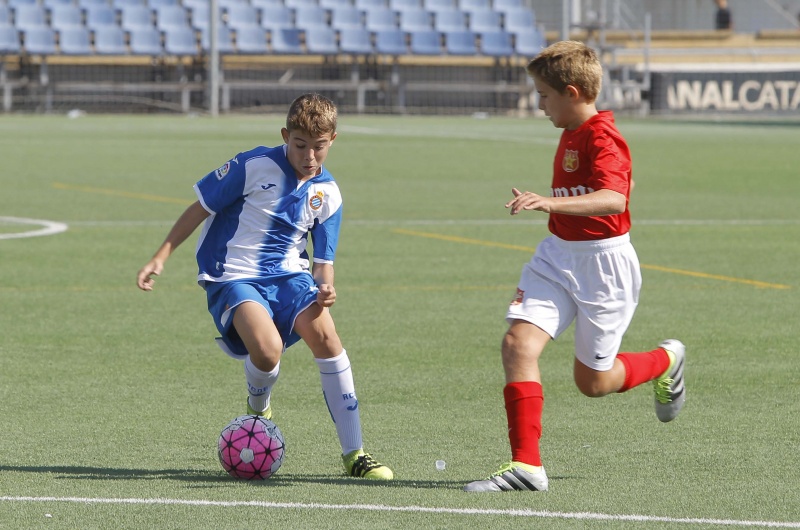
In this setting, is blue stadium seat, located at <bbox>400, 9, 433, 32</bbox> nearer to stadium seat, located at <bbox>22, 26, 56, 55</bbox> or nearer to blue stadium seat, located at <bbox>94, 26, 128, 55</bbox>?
blue stadium seat, located at <bbox>94, 26, 128, 55</bbox>

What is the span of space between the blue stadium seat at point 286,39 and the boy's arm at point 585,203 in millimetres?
33852

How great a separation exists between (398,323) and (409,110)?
98.3ft

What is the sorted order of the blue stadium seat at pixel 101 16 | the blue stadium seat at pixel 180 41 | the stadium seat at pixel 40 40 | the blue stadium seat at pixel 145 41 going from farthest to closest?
the blue stadium seat at pixel 101 16, the blue stadium seat at pixel 180 41, the blue stadium seat at pixel 145 41, the stadium seat at pixel 40 40

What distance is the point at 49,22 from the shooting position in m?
38.9

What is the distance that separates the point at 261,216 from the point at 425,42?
113 feet

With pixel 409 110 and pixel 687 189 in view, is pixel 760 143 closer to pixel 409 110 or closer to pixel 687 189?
pixel 687 189

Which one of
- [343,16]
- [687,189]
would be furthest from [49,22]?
[687,189]

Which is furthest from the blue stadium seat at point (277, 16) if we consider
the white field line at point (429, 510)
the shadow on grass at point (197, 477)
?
the white field line at point (429, 510)

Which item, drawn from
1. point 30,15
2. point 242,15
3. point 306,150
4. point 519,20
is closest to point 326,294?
point 306,150

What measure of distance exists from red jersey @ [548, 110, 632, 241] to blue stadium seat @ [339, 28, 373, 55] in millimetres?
33533

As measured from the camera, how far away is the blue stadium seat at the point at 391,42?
129 feet

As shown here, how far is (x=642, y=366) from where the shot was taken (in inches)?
240

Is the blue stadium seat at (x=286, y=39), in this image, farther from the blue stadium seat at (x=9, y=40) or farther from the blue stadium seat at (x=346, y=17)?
the blue stadium seat at (x=9, y=40)

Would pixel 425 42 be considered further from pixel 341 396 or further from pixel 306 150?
pixel 341 396
